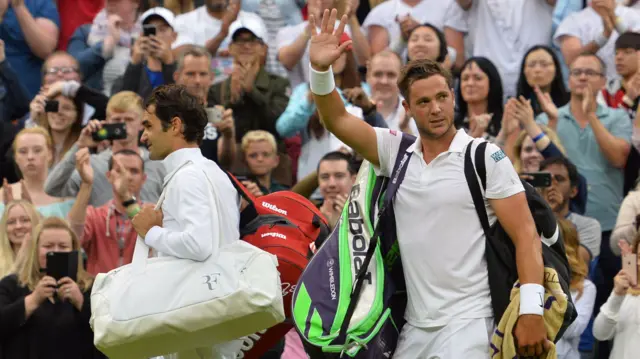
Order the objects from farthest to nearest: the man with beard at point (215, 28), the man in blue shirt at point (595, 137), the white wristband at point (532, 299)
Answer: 1. the man with beard at point (215, 28)
2. the man in blue shirt at point (595, 137)
3. the white wristband at point (532, 299)

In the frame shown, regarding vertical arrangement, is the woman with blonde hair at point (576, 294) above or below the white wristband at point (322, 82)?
below

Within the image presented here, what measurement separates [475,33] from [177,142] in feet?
20.7

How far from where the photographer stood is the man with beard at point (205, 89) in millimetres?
10977

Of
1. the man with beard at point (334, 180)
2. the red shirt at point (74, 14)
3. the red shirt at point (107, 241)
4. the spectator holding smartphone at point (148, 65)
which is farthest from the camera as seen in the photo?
the red shirt at point (74, 14)

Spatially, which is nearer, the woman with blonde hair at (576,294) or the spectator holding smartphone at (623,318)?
the spectator holding smartphone at (623,318)

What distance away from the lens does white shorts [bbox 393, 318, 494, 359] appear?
19.7ft

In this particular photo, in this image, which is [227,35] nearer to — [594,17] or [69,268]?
[594,17]

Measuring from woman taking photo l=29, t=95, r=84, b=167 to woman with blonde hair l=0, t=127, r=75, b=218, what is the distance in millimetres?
369

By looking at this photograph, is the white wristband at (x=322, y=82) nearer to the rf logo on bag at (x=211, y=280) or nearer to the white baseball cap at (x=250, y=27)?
the rf logo on bag at (x=211, y=280)

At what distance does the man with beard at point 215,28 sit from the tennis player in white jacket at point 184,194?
18.0 ft

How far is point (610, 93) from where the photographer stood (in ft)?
39.3

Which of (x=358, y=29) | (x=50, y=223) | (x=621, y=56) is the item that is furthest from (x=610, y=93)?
(x=50, y=223)

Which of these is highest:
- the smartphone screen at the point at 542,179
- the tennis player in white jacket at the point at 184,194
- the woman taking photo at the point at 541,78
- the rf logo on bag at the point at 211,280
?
the woman taking photo at the point at 541,78


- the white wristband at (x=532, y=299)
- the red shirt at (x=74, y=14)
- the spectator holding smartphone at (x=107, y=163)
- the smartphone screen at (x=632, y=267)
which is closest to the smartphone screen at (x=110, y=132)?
the spectator holding smartphone at (x=107, y=163)
